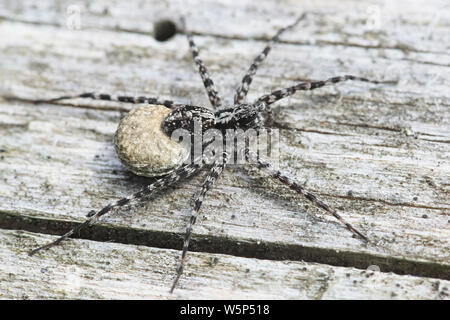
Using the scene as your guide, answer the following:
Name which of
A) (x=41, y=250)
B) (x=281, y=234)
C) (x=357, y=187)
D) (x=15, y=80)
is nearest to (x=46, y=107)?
(x=15, y=80)

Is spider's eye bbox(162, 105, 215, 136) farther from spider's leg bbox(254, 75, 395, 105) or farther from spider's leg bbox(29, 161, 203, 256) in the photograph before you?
spider's leg bbox(254, 75, 395, 105)

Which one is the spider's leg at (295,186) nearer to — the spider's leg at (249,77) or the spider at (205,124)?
the spider at (205,124)

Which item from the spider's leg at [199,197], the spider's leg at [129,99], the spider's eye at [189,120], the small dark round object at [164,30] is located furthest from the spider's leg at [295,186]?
the small dark round object at [164,30]

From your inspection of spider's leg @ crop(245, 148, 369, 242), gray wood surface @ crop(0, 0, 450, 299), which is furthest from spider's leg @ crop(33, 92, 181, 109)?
spider's leg @ crop(245, 148, 369, 242)

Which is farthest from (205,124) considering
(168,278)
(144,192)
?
(168,278)

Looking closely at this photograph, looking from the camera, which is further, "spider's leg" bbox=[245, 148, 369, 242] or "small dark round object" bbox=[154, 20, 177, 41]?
"small dark round object" bbox=[154, 20, 177, 41]
